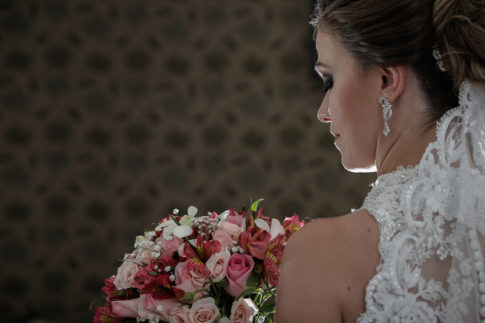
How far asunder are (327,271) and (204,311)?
344 mm

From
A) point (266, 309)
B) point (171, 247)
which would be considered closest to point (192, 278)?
point (171, 247)

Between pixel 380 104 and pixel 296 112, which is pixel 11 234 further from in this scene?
pixel 380 104

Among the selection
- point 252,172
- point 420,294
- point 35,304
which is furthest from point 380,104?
point 35,304

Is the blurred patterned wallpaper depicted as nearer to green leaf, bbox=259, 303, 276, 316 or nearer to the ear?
green leaf, bbox=259, 303, 276, 316

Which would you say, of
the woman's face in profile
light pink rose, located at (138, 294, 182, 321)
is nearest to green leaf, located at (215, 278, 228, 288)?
light pink rose, located at (138, 294, 182, 321)

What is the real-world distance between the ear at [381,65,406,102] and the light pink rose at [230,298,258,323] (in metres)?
0.51

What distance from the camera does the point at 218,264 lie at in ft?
3.17

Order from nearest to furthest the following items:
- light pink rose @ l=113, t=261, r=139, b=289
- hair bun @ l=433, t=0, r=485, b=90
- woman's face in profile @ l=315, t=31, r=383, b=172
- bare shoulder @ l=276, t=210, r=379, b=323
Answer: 1. bare shoulder @ l=276, t=210, r=379, b=323
2. hair bun @ l=433, t=0, r=485, b=90
3. woman's face in profile @ l=315, t=31, r=383, b=172
4. light pink rose @ l=113, t=261, r=139, b=289

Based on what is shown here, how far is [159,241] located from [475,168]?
0.68 meters

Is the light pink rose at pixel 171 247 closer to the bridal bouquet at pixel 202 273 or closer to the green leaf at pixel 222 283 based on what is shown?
the bridal bouquet at pixel 202 273

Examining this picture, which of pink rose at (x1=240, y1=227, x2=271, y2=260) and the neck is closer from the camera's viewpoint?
the neck

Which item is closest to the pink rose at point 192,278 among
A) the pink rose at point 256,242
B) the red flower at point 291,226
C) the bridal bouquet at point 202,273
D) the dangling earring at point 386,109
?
the bridal bouquet at point 202,273

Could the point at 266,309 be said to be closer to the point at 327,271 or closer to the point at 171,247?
the point at 171,247

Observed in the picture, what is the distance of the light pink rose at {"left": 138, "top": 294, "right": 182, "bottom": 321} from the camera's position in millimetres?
945
